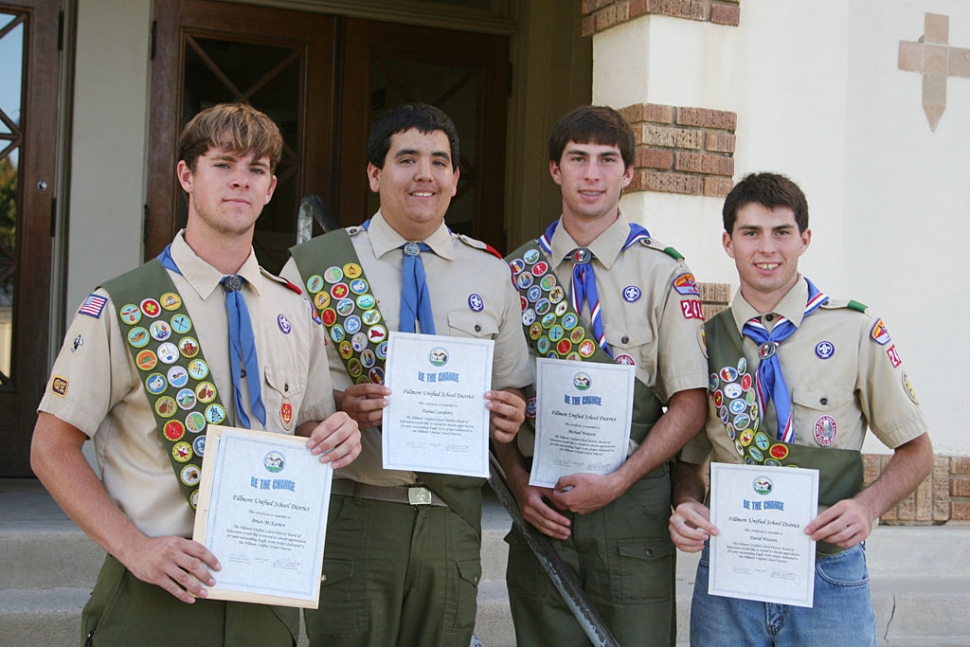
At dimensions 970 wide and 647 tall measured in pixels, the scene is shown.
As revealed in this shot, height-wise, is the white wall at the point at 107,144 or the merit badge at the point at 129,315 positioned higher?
the white wall at the point at 107,144

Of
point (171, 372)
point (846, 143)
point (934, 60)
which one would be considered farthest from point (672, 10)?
point (171, 372)

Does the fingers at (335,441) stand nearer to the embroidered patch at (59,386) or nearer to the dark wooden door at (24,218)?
the embroidered patch at (59,386)

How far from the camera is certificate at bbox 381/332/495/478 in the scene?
286 cm

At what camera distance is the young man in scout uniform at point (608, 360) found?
320cm

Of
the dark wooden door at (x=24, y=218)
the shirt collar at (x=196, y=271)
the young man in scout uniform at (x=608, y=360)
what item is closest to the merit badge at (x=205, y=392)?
the shirt collar at (x=196, y=271)

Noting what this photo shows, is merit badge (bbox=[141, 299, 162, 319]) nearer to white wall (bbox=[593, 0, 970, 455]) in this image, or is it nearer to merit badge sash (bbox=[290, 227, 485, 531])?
merit badge sash (bbox=[290, 227, 485, 531])

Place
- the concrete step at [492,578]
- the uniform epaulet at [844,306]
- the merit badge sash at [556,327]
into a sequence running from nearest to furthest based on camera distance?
the uniform epaulet at [844,306] → the merit badge sash at [556,327] → the concrete step at [492,578]

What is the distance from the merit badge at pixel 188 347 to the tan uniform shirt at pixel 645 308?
48.6 inches

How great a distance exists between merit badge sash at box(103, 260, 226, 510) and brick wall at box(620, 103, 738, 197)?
2826 millimetres

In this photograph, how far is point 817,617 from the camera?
286cm

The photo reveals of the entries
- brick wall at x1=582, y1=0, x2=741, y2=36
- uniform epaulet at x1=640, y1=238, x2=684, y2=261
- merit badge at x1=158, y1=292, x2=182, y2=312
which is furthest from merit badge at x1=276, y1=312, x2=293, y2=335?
brick wall at x1=582, y1=0, x2=741, y2=36

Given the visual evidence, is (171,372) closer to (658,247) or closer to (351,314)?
(351,314)

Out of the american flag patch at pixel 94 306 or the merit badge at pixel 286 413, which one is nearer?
the american flag patch at pixel 94 306

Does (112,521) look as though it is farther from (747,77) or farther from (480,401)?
(747,77)
